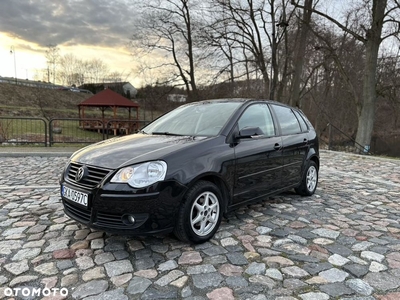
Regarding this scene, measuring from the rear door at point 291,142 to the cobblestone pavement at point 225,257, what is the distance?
1.64 ft

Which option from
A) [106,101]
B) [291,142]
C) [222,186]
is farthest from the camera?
[106,101]

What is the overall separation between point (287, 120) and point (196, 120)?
5.31ft

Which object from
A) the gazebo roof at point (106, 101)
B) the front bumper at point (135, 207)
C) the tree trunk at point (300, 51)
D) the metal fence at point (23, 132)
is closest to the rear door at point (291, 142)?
the front bumper at point (135, 207)

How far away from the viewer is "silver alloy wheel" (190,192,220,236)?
3.08m

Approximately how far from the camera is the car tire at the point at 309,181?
5.03m

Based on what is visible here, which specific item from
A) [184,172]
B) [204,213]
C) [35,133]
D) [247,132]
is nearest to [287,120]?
[247,132]

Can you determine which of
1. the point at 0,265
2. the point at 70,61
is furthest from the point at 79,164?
the point at 70,61

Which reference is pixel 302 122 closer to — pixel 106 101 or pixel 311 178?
pixel 311 178

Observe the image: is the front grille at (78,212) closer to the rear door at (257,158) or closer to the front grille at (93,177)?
the front grille at (93,177)

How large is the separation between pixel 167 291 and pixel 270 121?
2834 millimetres

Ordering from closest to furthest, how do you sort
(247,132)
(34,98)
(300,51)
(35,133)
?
(247,132), (35,133), (300,51), (34,98)

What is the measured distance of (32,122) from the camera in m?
12.5

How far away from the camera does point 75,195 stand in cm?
302

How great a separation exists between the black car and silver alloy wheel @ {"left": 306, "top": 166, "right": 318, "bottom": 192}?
2.67 feet
